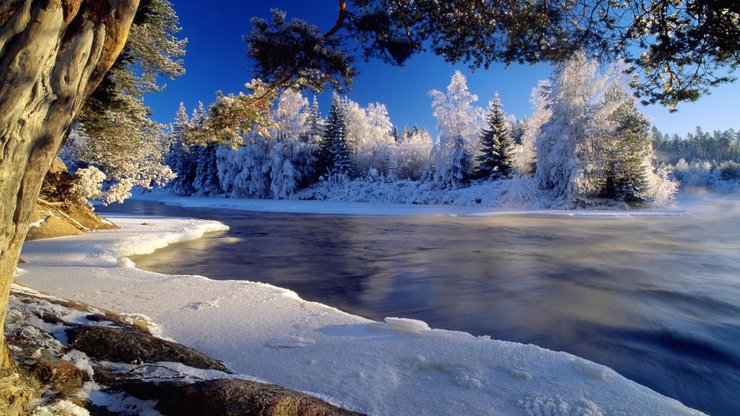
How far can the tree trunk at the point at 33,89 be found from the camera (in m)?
1.36

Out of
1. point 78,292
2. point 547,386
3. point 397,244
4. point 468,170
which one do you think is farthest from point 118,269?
point 468,170

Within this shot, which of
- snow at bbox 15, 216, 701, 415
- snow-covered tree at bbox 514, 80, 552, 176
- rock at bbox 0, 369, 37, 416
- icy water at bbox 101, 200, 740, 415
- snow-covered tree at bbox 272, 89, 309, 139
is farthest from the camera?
snow-covered tree at bbox 272, 89, 309, 139

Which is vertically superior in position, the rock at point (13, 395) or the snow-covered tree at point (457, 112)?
the snow-covered tree at point (457, 112)

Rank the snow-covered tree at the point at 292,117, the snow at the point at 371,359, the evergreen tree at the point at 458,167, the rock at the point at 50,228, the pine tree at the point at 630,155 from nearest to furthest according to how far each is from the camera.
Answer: the snow at the point at 371,359 < the rock at the point at 50,228 < the pine tree at the point at 630,155 < the evergreen tree at the point at 458,167 < the snow-covered tree at the point at 292,117

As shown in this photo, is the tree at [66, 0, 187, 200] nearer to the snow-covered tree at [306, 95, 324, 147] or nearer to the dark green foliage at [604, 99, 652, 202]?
the dark green foliage at [604, 99, 652, 202]

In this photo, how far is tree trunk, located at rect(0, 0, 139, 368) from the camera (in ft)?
4.47

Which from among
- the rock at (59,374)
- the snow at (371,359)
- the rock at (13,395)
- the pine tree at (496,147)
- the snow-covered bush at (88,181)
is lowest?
the snow at (371,359)

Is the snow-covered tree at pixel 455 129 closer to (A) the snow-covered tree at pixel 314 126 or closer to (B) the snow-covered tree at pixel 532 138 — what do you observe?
(B) the snow-covered tree at pixel 532 138

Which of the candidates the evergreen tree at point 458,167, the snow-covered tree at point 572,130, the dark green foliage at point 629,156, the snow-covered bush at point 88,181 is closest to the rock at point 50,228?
the snow-covered bush at point 88,181

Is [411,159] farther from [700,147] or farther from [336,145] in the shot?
[700,147]

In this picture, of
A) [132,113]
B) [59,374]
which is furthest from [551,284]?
[132,113]

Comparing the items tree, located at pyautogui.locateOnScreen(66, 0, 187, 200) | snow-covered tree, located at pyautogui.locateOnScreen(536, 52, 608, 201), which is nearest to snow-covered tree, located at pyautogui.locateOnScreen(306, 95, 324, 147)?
snow-covered tree, located at pyautogui.locateOnScreen(536, 52, 608, 201)

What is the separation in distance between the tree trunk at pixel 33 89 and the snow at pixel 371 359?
0.89 meters

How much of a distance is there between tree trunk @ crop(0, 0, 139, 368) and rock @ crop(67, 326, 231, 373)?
722 millimetres
